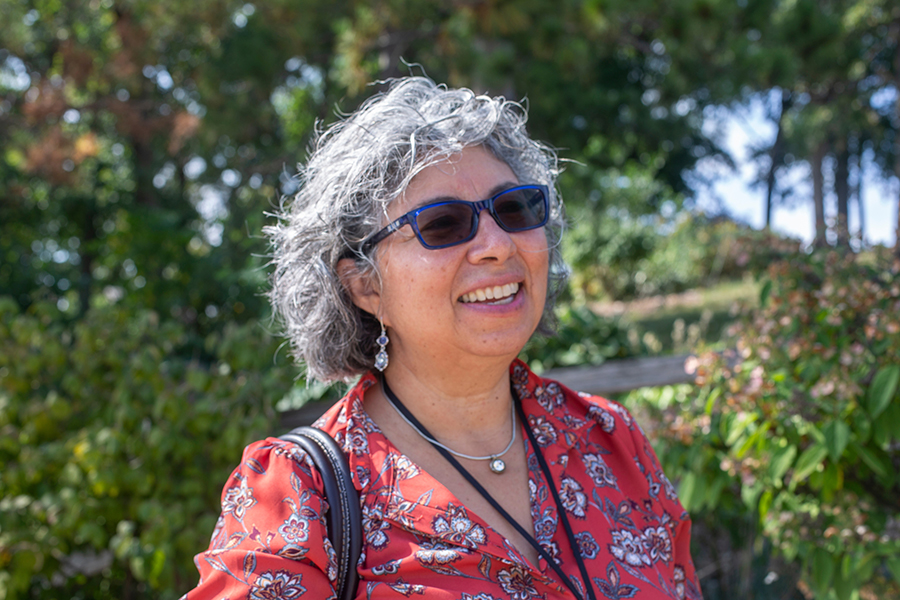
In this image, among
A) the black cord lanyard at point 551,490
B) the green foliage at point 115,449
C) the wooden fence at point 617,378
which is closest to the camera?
the black cord lanyard at point 551,490

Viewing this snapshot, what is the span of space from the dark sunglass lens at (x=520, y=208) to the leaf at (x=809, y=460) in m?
1.32

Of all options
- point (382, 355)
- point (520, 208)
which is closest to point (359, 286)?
point (382, 355)

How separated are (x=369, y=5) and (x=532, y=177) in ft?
17.3

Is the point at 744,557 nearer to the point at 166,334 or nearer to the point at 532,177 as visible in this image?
the point at 532,177

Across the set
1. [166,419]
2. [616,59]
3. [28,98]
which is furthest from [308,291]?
[616,59]

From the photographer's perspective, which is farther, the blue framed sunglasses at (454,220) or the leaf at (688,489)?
the leaf at (688,489)

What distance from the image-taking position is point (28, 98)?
687 centimetres

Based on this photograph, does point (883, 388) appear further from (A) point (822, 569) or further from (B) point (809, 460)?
(A) point (822, 569)

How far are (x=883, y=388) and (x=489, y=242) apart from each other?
150 centimetres

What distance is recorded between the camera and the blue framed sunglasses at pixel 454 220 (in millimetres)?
1432

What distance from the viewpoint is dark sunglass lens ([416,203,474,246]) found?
56.3 inches

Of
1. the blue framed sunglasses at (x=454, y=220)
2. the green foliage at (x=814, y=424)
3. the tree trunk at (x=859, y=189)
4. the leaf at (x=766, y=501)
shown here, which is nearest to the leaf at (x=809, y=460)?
the green foliage at (x=814, y=424)

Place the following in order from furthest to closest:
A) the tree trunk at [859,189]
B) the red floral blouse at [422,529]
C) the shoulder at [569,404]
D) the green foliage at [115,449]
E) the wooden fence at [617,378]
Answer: the tree trunk at [859,189]
the wooden fence at [617,378]
the green foliage at [115,449]
the shoulder at [569,404]
the red floral blouse at [422,529]

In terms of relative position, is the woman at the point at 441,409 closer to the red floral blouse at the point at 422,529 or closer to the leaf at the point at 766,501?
the red floral blouse at the point at 422,529
